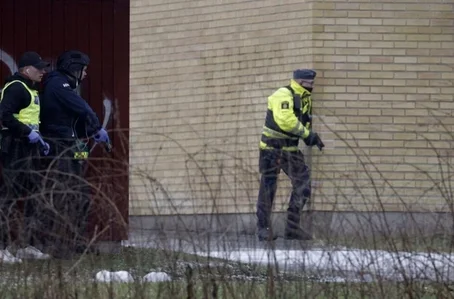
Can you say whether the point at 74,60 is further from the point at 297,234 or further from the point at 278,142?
the point at 297,234

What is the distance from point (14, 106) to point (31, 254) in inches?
122

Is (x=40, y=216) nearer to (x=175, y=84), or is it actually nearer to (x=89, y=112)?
(x=89, y=112)

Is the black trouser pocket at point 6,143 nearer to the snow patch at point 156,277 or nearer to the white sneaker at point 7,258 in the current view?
the white sneaker at point 7,258

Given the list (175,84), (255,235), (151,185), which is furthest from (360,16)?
(151,185)

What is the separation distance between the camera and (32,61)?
1084cm

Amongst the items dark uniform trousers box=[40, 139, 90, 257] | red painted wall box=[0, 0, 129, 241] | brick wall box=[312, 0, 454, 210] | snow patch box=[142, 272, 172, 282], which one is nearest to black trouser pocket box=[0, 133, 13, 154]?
red painted wall box=[0, 0, 129, 241]

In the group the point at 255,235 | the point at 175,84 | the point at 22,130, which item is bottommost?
the point at 255,235

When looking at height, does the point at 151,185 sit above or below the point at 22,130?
below

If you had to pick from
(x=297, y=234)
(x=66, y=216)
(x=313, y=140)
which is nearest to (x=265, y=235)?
(x=297, y=234)

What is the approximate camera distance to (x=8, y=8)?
11.6m

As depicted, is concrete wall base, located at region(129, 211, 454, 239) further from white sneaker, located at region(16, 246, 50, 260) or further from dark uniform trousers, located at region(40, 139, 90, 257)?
white sneaker, located at region(16, 246, 50, 260)

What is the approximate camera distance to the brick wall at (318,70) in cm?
1374

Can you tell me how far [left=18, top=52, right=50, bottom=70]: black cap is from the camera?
10.8 meters

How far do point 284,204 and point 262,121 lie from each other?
21.1 ft
